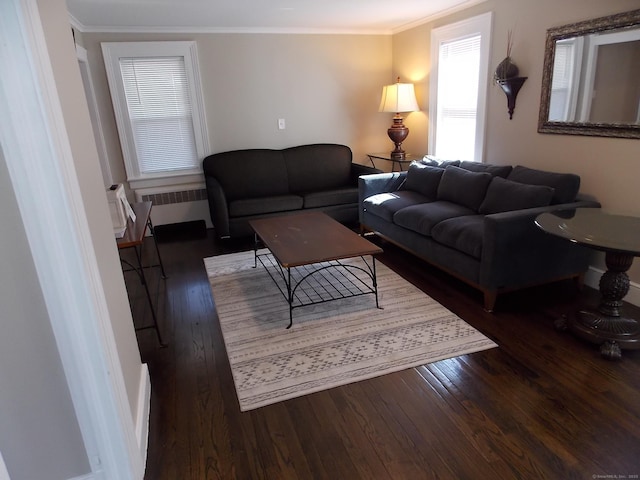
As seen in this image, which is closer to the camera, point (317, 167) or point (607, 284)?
point (607, 284)

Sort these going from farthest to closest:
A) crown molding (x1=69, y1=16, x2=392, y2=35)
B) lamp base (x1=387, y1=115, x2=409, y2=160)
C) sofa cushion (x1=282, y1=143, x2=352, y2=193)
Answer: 1. sofa cushion (x1=282, y1=143, x2=352, y2=193)
2. lamp base (x1=387, y1=115, x2=409, y2=160)
3. crown molding (x1=69, y1=16, x2=392, y2=35)

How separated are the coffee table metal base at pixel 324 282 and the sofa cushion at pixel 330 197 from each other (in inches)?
41.3

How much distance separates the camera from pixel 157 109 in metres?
4.62

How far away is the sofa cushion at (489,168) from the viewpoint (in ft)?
11.2

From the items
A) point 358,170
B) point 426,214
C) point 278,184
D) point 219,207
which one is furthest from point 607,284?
point 278,184

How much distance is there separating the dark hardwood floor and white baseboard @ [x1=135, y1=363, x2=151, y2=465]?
4 cm

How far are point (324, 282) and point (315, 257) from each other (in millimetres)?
723

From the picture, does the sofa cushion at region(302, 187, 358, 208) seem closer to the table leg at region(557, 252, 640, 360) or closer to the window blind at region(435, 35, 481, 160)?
the window blind at region(435, 35, 481, 160)

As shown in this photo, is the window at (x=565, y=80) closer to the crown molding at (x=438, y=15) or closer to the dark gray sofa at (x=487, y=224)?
the dark gray sofa at (x=487, y=224)

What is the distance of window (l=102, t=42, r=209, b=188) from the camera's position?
438cm

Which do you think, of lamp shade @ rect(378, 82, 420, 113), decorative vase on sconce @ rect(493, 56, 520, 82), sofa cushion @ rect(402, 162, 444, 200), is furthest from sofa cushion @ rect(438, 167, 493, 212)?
lamp shade @ rect(378, 82, 420, 113)

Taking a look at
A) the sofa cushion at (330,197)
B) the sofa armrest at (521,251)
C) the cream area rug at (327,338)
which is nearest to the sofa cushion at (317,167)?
the sofa cushion at (330,197)

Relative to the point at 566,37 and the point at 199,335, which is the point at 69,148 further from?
the point at 566,37

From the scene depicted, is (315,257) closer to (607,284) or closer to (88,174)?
(88,174)
